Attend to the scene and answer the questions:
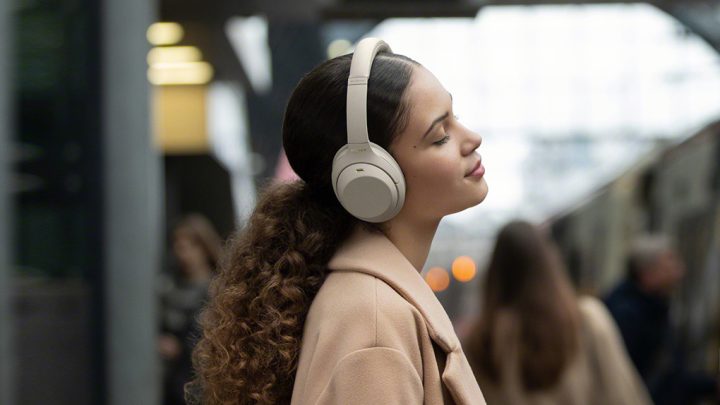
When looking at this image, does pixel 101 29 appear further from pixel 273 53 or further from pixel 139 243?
pixel 273 53

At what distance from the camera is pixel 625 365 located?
18.8 feet

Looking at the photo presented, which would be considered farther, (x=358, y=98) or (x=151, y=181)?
(x=151, y=181)

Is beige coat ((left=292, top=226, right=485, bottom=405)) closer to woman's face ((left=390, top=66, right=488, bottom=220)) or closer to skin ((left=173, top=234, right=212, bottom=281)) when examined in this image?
woman's face ((left=390, top=66, right=488, bottom=220))

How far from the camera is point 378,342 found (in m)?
2.18

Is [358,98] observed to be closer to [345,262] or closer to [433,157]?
[433,157]

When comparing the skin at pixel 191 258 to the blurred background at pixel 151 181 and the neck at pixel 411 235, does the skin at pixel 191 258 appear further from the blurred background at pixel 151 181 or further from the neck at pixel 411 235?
the neck at pixel 411 235

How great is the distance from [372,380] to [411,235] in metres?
0.36

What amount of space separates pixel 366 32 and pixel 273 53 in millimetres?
4950

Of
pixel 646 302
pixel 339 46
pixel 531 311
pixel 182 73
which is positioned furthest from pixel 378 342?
pixel 339 46

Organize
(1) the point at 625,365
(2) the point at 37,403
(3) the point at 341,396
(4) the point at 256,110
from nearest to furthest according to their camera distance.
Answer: (3) the point at 341,396
(1) the point at 625,365
(2) the point at 37,403
(4) the point at 256,110

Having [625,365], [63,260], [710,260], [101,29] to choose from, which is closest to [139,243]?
[63,260]

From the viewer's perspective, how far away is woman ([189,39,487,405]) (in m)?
2.21

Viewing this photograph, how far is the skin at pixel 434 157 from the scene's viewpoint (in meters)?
2.34

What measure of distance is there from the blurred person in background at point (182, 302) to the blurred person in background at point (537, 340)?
275cm
